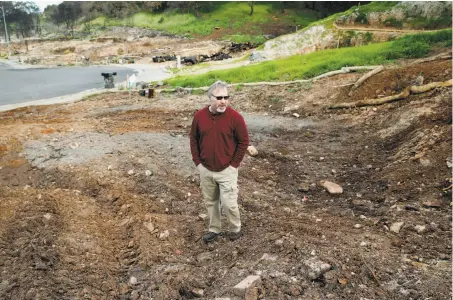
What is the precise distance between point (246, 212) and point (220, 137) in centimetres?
203

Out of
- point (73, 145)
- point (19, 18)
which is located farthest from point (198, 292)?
point (19, 18)

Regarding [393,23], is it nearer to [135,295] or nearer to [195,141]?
[195,141]

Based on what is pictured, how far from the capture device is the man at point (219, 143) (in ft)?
14.5

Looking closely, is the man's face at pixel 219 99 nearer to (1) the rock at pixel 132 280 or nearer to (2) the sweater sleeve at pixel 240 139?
(2) the sweater sleeve at pixel 240 139

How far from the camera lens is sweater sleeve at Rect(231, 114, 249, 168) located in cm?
452

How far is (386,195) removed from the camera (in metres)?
6.41

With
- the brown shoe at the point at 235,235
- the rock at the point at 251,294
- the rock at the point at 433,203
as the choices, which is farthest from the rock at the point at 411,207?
the rock at the point at 251,294

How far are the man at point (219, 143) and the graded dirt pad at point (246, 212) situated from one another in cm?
89

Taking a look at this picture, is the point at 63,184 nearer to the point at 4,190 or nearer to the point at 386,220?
the point at 4,190

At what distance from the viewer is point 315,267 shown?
13.7ft

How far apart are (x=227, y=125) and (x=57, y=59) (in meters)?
52.0

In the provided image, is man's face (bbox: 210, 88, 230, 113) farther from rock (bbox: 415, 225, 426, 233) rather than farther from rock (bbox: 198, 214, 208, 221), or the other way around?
rock (bbox: 415, 225, 426, 233)

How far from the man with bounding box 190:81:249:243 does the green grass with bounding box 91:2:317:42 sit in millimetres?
51048

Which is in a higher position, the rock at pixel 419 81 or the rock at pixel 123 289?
the rock at pixel 419 81
